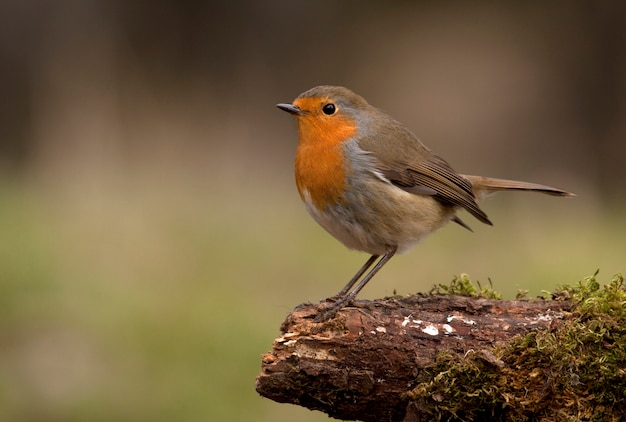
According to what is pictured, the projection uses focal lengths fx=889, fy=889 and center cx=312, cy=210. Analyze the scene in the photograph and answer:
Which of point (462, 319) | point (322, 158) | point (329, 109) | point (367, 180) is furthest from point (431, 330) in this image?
point (329, 109)

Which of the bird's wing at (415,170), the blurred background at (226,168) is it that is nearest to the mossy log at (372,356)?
the bird's wing at (415,170)

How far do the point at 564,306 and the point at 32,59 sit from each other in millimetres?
10783

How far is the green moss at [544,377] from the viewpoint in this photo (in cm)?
332

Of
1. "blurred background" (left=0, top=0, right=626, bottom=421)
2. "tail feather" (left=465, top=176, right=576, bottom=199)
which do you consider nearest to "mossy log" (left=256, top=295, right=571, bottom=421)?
"tail feather" (left=465, top=176, right=576, bottom=199)

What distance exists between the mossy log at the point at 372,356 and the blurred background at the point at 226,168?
2.27m

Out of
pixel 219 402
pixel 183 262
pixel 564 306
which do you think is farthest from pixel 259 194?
pixel 564 306

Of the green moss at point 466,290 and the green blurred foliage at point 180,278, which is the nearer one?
the green moss at point 466,290

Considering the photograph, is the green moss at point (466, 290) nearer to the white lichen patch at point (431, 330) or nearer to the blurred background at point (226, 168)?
the white lichen patch at point (431, 330)

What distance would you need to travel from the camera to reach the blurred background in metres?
6.32

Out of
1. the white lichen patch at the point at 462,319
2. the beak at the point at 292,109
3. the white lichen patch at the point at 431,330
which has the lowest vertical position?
the white lichen patch at the point at 431,330

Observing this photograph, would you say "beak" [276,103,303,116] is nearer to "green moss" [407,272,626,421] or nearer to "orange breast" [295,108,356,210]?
"orange breast" [295,108,356,210]

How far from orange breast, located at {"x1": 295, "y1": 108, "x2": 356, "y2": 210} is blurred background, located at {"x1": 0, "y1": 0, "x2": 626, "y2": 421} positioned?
1.50 m

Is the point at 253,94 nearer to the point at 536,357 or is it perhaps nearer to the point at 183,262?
the point at 183,262

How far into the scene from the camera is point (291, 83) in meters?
13.3
